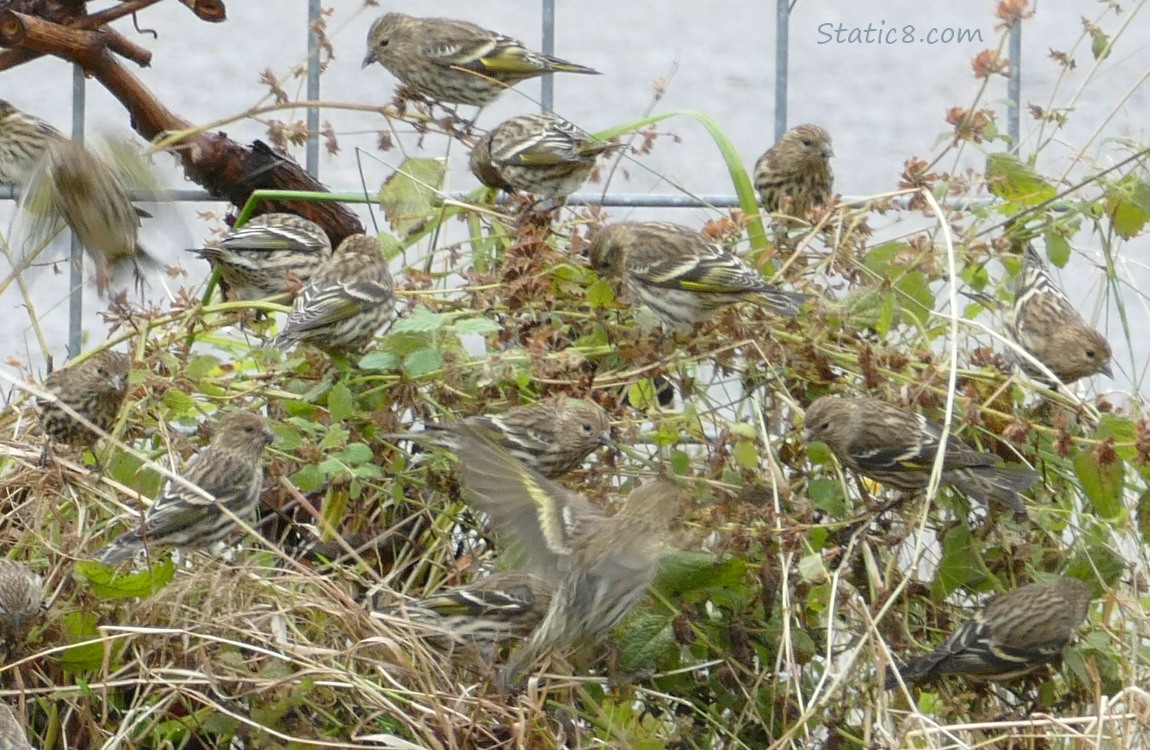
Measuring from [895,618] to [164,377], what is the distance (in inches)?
53.8

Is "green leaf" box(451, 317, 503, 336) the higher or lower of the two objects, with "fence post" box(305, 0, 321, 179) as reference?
lower

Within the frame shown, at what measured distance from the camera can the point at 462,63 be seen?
420cm

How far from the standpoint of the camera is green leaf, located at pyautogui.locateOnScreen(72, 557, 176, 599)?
2.64 metres

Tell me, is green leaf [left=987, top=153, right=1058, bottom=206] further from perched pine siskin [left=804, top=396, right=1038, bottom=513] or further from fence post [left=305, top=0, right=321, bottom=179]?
fence post [left=305, top=0, right=321, bottom=179]

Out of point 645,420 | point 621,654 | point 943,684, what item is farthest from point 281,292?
point 943,684

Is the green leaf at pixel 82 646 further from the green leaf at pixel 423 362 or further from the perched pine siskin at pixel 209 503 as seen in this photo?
the green leaf at pixel 423 362

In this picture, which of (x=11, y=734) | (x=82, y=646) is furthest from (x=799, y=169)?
(x=11, y=734)

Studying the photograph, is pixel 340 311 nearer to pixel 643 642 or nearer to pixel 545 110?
pixel 643 642

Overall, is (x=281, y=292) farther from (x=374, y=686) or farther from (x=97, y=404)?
(x=374, y=686)

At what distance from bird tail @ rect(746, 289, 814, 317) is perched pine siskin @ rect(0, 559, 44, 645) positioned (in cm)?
125

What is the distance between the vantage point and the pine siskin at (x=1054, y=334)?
3258 mm

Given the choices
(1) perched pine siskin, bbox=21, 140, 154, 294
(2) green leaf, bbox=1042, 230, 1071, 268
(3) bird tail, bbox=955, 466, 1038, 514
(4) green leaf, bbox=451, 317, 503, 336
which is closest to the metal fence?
(1) perched pine siskin, bbox=21, 140, 154, 294

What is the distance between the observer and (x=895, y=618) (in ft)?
8.95

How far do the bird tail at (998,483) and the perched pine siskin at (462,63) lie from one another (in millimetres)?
1673
